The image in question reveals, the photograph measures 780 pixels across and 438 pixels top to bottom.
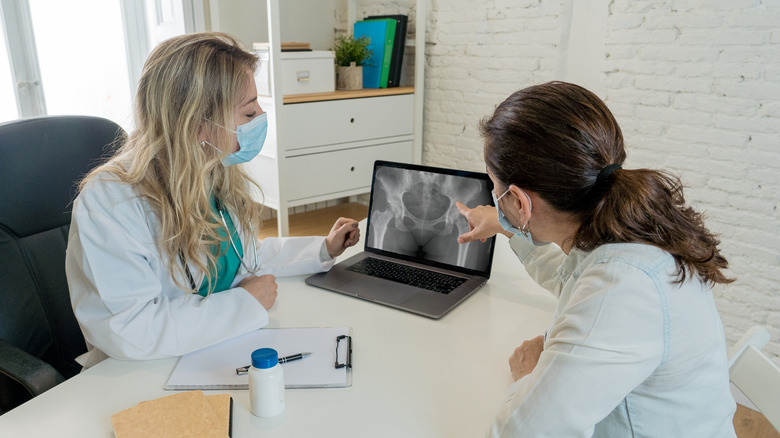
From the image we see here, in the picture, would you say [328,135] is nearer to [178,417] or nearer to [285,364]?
[285,364]

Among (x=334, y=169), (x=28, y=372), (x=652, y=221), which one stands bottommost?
(x=334, y=169)

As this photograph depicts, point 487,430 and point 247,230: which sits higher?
point 247,230

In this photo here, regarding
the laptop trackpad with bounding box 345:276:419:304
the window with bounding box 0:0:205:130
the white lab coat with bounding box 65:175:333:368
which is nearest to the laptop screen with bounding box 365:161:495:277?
the laptop trackpad with bounding box 345:276:419:304

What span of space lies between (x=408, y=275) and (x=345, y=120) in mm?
1785

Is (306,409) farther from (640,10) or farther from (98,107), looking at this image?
(98,107)

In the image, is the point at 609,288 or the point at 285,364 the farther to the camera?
the point at 285,364

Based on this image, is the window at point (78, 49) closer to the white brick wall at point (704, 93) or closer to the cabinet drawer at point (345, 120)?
the cabinet drawer at point (345, 120)

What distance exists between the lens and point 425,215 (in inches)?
58.5

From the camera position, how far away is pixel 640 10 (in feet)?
7.98

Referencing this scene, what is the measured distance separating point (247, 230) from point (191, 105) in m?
0.36

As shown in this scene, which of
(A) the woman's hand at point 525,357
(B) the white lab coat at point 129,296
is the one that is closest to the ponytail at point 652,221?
(A) the woman's hand at point 525,357

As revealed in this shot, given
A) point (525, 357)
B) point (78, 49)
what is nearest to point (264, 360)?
point (525, 357)

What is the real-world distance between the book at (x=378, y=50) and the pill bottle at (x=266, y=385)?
262 cm

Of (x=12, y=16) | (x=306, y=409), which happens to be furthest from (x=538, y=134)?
(x=12, y=16)
